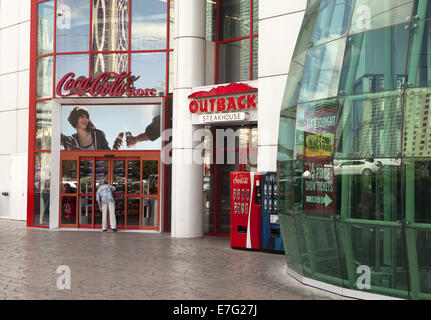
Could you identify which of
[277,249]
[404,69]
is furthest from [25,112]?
[404,69]

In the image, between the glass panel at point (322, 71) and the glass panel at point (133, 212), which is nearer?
the glass panel at point (322, 71)

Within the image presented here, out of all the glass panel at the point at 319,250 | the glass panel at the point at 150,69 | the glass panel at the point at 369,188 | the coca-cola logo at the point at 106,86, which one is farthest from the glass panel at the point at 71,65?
the glass panel at the point at 369,188

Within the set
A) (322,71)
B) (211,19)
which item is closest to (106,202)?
(211,19)

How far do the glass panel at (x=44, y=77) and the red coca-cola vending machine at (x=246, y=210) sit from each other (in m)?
8.14

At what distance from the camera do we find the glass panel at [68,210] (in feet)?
57.2

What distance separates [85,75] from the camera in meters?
17.2

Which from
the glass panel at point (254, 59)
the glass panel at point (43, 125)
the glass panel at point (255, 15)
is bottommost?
Result: the glass panel at point (43, 125)

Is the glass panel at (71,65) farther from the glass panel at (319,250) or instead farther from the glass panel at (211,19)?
the glass panel at (319,250)

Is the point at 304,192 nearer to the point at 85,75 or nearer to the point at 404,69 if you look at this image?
the point at 404,69

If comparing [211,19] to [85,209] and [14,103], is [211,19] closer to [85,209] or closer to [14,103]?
[85,209]

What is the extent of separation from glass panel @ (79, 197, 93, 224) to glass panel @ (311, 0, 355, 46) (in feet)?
36.2

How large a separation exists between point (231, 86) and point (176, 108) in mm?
1987

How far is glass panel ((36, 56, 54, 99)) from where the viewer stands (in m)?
17.7

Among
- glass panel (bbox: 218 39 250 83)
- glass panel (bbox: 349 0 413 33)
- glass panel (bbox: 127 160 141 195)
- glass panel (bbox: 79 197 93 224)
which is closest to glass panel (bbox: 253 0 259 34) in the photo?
glass panel (bbox: 218 39 250 83)
